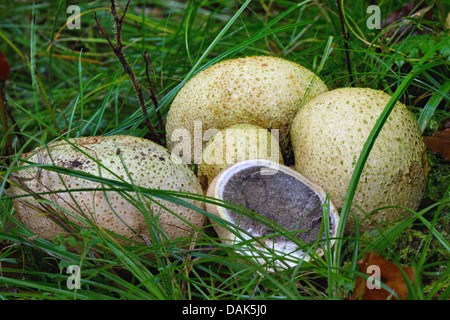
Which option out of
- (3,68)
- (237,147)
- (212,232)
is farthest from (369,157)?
(3,68)

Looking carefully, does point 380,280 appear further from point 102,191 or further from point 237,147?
point 102,191

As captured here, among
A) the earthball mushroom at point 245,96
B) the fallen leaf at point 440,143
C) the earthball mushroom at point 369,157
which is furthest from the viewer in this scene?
the fallen leaf at point 440,143

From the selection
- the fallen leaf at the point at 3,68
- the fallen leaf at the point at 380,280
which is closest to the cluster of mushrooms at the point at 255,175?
the fallen leaf at the point at 380,280

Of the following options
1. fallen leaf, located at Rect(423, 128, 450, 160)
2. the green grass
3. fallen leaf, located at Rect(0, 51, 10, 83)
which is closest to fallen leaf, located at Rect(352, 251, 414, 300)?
the green grass

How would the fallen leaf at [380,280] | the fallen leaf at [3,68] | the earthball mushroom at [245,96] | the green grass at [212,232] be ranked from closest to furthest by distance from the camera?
the fallen leaf at [380,280]
the green grass at [212,232]
the earthball mushroom at [245,96]
the fallen leaf at [3,68]

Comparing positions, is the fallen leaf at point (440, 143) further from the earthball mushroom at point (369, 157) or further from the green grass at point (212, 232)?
the earthball mushroom at point (369, 157)

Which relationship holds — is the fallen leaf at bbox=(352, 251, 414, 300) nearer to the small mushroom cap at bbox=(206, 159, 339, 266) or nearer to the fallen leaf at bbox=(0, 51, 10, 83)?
the small mushroom cap at bbox=(206, 159, 339, 266)
